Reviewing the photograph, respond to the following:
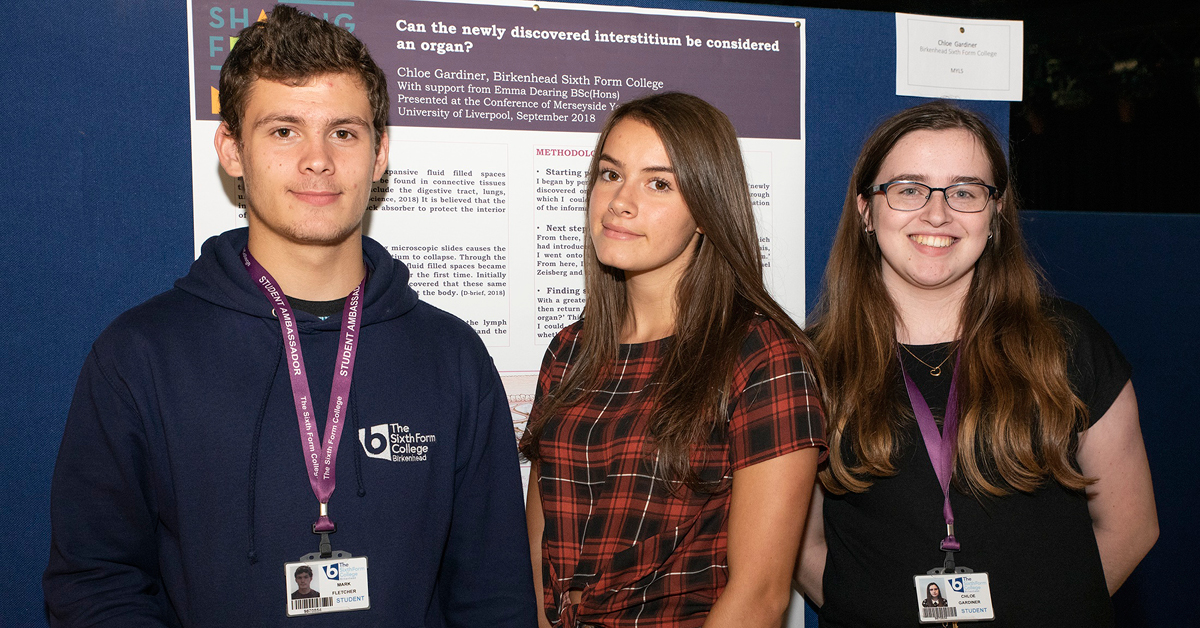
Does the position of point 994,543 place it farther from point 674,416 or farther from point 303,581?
point 303,581

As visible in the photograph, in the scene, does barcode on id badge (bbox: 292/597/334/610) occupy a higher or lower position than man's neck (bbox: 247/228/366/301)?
lower

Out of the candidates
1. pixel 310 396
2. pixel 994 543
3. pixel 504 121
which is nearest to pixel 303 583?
pixel 310 396

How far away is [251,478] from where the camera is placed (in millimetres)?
1448

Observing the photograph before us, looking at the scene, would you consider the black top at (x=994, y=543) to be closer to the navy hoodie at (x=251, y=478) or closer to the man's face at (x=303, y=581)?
the navy hoodie at (x=251, y=478)

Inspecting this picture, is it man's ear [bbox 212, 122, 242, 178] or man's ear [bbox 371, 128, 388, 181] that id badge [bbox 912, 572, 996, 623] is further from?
man's ear [bbox 212, 122, 242, 178]

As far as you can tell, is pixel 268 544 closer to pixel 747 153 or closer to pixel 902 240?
pixel 902 240

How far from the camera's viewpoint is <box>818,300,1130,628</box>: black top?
Result: 1.63 meters

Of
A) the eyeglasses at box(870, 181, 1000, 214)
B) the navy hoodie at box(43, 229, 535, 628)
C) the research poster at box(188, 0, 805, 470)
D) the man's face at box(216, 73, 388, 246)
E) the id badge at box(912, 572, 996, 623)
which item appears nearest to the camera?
the navy hoodie at box(43, 229, 535, 628)

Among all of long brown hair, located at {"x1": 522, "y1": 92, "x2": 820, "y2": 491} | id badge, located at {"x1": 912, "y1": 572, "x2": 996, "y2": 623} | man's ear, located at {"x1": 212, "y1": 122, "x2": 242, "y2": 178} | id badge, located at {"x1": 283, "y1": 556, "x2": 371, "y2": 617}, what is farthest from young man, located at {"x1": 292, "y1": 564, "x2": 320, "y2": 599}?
id badge, located at {"x1": 912, "y1": 572, "x2": 996, "y2": 623}

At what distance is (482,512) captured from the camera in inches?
65.6

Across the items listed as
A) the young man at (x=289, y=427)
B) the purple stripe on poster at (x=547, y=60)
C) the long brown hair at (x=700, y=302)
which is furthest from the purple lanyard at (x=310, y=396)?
the purple stripe on poster at (x=547, y=60)

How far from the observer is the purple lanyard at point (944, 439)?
166 cm

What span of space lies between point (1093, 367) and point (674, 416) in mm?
944

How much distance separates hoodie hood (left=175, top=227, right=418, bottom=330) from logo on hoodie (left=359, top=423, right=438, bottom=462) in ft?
0.73
